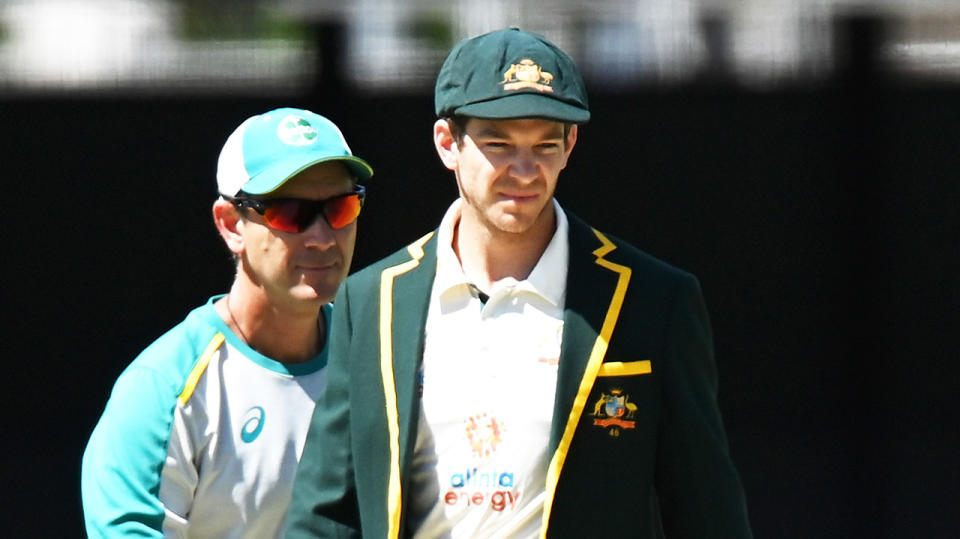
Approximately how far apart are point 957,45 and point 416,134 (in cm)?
183

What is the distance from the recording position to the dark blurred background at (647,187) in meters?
5.56

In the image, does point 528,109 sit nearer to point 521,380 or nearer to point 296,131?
point 521,380

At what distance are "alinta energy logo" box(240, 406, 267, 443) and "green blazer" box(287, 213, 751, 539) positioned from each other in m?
0.46

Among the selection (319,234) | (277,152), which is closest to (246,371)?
(319,234)

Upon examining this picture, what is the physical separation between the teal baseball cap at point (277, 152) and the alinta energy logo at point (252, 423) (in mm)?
394

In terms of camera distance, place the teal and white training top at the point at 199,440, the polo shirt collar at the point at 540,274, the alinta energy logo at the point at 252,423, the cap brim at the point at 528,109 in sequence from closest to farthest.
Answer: the cap brim at the point at 528,109 < the polo shirt collar at the point at 540,274 < the teal and white training top at the point at 199,440 < the alinta energy logo at the point at 252,423

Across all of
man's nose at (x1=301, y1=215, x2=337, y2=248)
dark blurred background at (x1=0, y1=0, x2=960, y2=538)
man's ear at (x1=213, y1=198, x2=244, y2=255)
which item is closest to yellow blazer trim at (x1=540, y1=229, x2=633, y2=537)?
man's nose at (x1=301, y1=215, x2=337, y2=248)

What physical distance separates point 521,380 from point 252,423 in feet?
2.36

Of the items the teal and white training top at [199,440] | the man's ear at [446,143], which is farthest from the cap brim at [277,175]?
the man's ear at [446,143]

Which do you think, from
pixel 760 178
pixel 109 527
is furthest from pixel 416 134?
pixel 109 527

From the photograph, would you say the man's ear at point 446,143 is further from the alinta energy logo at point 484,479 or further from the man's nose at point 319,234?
the man's nose at point 319,234

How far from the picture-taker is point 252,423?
3.06 meters

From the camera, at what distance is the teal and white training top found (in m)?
2.90

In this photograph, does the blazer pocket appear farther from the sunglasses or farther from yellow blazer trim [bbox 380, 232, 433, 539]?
the sunglasses
